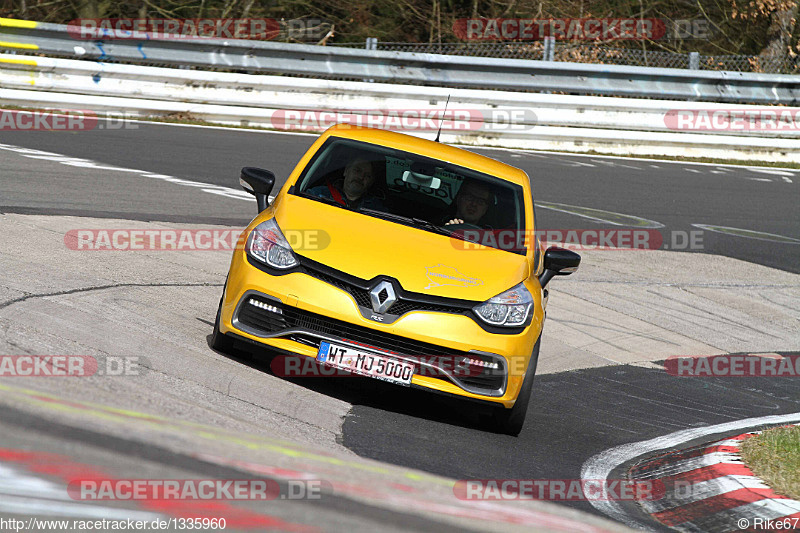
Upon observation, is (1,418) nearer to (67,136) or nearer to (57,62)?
(67,136)

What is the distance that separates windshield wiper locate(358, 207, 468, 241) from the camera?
21.6 feet

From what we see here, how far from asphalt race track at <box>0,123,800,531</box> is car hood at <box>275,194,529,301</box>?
725 millimetres

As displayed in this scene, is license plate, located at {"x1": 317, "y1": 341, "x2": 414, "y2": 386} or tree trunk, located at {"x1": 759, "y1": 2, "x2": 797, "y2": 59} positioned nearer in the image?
license plate, located at {"x1": 317, "y1": 341, "x2": 414, "y2": 386}

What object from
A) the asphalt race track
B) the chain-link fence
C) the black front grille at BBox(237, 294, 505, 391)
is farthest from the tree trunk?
the black front grille at BBox(237, 294, 505, 391)

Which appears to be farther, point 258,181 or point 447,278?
point 258,181

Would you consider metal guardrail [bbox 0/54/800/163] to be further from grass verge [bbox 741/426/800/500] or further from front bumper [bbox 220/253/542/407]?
grass verge [bbox 741/426/800/500]

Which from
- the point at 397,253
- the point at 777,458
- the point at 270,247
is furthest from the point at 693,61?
the point at 270,247

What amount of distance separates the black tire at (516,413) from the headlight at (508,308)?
25cm

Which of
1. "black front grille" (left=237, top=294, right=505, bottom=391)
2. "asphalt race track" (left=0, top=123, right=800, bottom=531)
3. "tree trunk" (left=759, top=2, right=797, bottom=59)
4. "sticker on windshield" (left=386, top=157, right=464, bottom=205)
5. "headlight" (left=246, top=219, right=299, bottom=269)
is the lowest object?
"asphalt race track" (left=0, top=123, right=800, bottom=531)

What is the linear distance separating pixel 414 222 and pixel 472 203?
20.2 inches

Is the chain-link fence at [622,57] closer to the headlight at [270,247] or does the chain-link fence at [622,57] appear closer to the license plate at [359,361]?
the headlight at [270,247]

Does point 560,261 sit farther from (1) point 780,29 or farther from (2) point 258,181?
(1) point 780,29

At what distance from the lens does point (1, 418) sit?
398cm

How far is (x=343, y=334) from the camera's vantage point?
5684 millimetres
